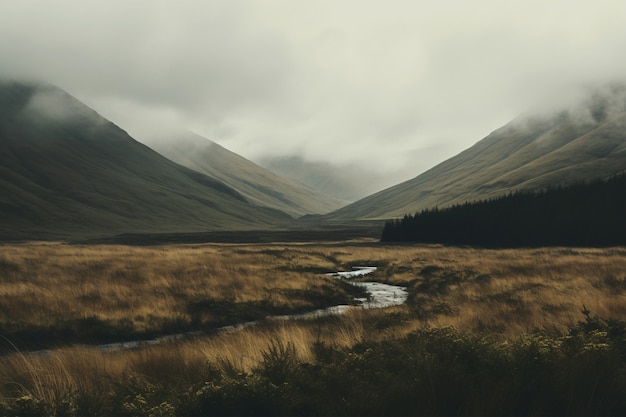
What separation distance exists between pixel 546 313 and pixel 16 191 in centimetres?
20693

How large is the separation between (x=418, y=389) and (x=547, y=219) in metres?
73.6

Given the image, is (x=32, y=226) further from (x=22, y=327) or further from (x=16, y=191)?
(x=22, y=327)

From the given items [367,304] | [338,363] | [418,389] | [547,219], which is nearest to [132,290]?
[367,304]

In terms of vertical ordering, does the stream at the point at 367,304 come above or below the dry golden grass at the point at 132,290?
below

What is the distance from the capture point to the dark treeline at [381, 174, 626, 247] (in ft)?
213

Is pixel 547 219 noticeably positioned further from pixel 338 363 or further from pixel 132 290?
pixel 338 363

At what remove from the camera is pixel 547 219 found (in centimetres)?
7156

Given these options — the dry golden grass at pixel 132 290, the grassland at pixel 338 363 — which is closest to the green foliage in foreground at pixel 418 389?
Result: the grassland at pixel 338 363

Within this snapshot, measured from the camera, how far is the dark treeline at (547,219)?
2552 inches

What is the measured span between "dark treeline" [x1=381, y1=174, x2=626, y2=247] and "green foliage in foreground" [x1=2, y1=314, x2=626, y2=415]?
65.2 meters

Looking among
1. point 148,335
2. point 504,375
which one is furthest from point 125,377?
point 148,335

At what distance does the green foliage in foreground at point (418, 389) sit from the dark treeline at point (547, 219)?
65.2m

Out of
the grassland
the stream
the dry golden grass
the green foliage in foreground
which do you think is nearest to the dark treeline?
the stream

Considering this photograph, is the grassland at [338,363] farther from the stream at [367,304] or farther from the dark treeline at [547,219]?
the dark treeline at [547,219]
